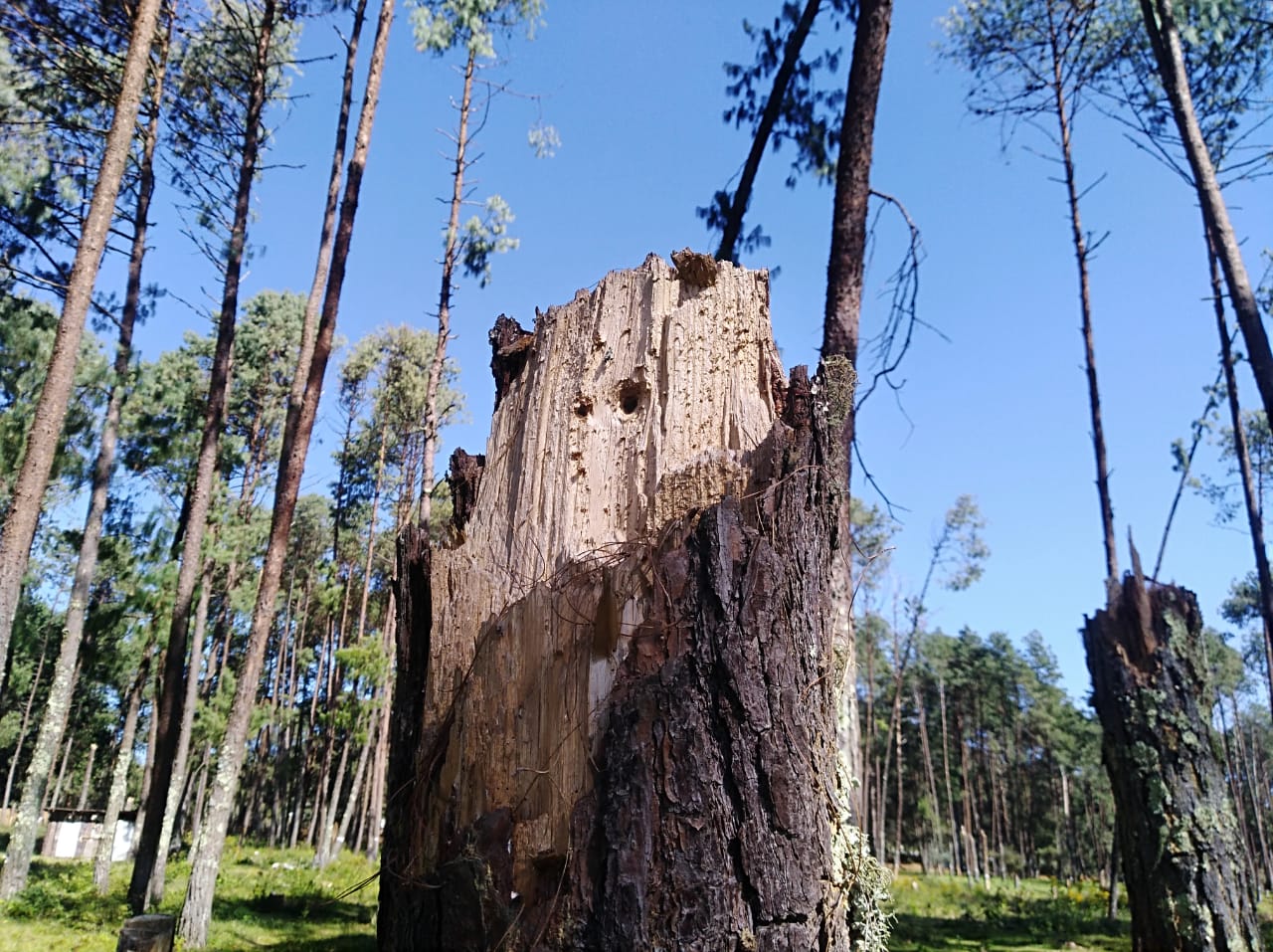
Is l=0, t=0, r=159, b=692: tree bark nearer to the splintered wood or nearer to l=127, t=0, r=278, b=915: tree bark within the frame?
l=127, t=0, r=278, b=915: tree bark

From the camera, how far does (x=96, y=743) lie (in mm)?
41438

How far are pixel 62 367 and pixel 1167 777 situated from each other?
10.0m

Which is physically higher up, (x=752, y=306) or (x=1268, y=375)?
(x=1268, y=375)

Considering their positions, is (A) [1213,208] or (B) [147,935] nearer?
(B) [147,935]

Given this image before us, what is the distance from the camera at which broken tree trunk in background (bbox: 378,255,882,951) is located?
2.04 meters

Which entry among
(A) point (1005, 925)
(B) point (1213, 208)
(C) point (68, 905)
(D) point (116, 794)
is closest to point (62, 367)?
(C) point (68, 905)

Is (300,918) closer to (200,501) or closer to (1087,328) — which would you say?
(200,501)

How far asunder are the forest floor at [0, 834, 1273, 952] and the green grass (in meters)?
0.01

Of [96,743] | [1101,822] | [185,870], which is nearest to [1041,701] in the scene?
[1101,822]

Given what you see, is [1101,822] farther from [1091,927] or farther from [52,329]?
[52,329]

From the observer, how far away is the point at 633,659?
7.68 feet

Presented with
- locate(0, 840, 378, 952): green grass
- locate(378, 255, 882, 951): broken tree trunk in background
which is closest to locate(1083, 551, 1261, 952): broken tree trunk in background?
locate(378, 255, 882, 951): broken tree trunk in background

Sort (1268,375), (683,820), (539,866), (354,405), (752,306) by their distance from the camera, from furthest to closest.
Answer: (354,405), (1268,375), (752,306), (539,866), (683,820)

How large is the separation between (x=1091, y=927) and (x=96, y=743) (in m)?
45.9
